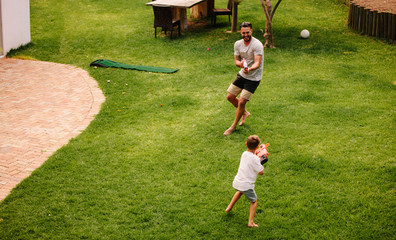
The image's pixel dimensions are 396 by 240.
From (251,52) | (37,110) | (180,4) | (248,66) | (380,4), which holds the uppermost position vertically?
(380,4)

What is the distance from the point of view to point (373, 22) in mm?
13102

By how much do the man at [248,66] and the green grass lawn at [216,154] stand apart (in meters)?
0.72

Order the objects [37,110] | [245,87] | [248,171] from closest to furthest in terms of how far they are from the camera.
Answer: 1. [248,171]
2. [245,87]
3. [37,110]

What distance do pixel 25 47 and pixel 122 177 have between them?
31.3ft

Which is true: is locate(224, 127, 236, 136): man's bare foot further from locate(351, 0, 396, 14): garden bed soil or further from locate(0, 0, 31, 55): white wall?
locate(351, 0, 396, 14): garden bed soil

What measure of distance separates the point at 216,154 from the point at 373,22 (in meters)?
9.73

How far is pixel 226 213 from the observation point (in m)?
5.09

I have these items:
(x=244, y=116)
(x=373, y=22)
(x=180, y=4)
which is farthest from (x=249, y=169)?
(x=373, y=22)

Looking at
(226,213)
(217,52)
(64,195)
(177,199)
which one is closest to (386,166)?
(226,213)

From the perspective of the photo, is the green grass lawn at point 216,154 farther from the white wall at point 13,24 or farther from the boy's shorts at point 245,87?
the boy's shorts at point 245,87

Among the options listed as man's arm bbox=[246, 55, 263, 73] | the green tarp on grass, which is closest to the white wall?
the green tarp on grass

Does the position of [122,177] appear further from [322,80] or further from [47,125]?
[322,80]

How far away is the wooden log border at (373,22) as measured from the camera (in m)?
12.5

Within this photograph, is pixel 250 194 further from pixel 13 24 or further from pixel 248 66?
pixel 13 24
